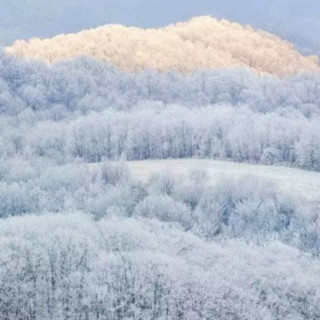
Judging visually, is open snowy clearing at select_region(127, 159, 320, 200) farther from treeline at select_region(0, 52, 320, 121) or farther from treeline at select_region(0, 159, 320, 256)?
treeline at select_region(0, 52, 320, 121)

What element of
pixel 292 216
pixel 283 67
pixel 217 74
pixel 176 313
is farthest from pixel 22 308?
pixel 283 67

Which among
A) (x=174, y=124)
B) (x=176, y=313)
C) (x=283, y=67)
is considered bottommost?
(x=176, y=313)

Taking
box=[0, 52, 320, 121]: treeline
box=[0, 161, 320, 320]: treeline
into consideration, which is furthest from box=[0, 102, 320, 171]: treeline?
box=[0, 161, 320, 320]: treeline

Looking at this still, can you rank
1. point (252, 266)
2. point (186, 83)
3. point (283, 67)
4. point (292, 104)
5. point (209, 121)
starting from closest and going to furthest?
point (252, 266) → point (209, 121) → point (292, 104) → point (186, 83) → point (283, 67)

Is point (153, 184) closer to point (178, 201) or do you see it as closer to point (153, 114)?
point (178, 201)

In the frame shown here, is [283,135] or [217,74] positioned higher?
[217,74]

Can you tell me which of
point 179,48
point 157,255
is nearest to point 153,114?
point 179,48

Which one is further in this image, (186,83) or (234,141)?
(186,83)

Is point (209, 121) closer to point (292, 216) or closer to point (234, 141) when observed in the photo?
point (234, 141)
